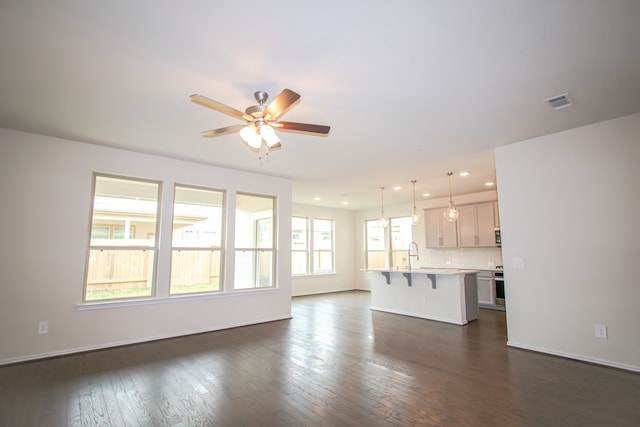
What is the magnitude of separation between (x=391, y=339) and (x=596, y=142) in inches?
137

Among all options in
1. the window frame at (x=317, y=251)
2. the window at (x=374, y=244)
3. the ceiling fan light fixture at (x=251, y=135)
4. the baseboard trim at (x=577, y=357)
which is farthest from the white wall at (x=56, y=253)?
the window at (x=374, y=244)

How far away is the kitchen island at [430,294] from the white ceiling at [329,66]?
8.44ft

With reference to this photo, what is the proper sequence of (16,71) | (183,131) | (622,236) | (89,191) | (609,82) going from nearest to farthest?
1. (16,71)
2. (609,82)
3. (622,236)
4. (183,131)
5. (89,191)

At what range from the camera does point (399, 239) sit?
9.55m

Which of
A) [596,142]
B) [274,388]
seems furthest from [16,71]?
[596,142]

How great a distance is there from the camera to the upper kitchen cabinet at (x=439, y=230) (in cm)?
782

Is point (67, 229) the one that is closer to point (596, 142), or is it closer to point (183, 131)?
point (183, 131)

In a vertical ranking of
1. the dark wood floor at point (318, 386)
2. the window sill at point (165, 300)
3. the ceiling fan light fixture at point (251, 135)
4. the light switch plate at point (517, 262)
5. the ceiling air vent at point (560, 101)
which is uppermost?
the ceiling air vent at point (560, 101)

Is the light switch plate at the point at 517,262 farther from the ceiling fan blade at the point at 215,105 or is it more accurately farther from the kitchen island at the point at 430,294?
the ceiling fan blade at the point at 215,105

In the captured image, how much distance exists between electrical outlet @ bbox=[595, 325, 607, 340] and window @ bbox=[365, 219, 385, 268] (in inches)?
253

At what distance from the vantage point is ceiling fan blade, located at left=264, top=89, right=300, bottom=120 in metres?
2.29

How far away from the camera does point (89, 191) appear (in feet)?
13.9

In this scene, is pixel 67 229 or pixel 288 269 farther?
pixel 288 269

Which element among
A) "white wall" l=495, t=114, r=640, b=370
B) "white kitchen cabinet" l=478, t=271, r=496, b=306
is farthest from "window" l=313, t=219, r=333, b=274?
"white wall" l=495, t=114, r=640, b=370
